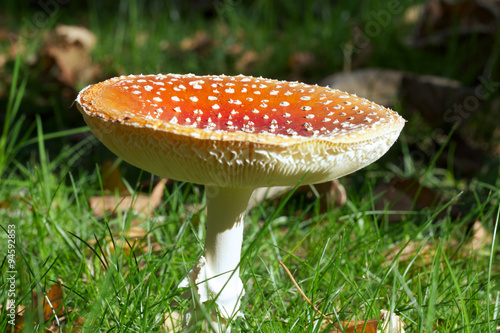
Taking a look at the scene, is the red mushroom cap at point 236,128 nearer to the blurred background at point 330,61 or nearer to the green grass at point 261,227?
the green grass at point 261,227

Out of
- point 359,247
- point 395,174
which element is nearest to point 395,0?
point 395,174

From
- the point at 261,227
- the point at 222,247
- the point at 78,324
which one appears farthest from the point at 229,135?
the point at 261,227

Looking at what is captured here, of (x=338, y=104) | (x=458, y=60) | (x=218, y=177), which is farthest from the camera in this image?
(x=458, y=60)

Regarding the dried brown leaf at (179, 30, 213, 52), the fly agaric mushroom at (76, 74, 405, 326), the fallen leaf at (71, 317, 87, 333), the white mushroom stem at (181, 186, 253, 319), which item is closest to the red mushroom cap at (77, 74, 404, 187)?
the fly agaric mushroom at (76, 74, 405, 326)

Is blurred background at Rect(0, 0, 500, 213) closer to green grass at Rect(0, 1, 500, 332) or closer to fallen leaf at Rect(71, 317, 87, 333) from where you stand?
green grass at Rect(0, 1, 500, 332)

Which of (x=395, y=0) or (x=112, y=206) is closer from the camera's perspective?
(x=112, y=206)

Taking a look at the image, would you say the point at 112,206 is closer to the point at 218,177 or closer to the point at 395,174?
the point at 218,177
